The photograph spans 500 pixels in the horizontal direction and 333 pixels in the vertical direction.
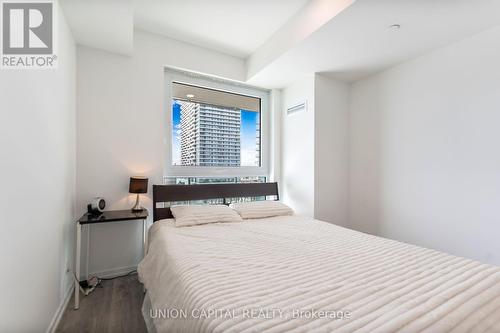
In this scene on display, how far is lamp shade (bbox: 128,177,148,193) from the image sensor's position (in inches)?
93.3

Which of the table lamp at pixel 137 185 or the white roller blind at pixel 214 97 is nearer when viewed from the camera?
the table lamp at pixel 137 185

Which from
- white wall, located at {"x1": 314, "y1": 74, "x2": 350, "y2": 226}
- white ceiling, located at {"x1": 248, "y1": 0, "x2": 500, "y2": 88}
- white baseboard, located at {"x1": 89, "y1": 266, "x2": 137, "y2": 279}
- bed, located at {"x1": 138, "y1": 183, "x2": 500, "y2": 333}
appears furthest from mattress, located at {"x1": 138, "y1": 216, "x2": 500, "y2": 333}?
white ceiling, located at {"x1": 248, "y1": 0, "x2": 500, "y2": 88}

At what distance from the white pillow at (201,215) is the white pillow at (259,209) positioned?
0.12 m

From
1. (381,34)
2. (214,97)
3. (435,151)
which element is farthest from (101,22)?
(435,151)

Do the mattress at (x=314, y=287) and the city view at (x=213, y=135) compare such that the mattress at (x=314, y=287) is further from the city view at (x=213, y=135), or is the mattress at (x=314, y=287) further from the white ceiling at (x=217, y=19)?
the white ceiling at (x=217, y=19)

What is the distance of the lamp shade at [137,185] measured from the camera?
7.77ft

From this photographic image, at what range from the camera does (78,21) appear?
199 centimetres

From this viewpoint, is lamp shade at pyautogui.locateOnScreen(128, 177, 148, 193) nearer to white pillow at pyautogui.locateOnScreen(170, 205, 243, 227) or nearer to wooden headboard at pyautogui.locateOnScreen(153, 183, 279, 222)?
wooden headboard at pyautogui.locateOnScreen(153, 183, 279, 222)

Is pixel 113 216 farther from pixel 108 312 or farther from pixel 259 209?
pixel 259 209

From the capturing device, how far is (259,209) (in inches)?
107

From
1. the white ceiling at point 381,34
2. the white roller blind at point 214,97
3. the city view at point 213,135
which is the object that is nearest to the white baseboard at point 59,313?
the city view at point 213,135

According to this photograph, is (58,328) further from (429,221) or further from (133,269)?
(429,221)

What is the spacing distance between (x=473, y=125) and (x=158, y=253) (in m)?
2.95

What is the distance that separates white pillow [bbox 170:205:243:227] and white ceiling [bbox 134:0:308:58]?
2.06m
